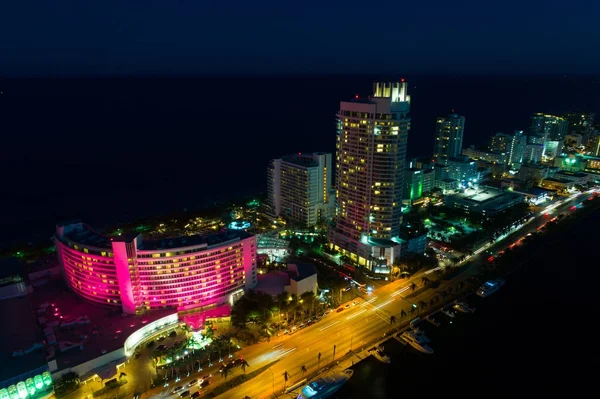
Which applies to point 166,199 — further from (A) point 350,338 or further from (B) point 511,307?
(B) point 511,307

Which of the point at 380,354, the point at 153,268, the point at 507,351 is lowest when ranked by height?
the point at 507,351

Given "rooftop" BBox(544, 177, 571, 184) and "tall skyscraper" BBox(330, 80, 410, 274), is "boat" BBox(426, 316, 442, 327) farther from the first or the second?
"rooftop" BBox(544, 177, 571, 184)

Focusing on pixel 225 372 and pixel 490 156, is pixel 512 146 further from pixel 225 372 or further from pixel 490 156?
pixel 225 372

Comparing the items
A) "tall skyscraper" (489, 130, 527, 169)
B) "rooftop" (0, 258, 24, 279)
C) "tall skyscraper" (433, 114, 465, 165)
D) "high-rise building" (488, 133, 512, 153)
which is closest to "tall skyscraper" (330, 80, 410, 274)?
"rooftop" (0, 258, 24, 279)

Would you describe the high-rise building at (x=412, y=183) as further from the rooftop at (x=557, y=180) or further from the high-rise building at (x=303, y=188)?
the rooftop at (x=557, y=180)

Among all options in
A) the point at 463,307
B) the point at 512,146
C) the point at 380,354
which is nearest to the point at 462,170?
the point at 512,146

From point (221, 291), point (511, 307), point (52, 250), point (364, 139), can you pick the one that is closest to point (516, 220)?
point (511, 307)
